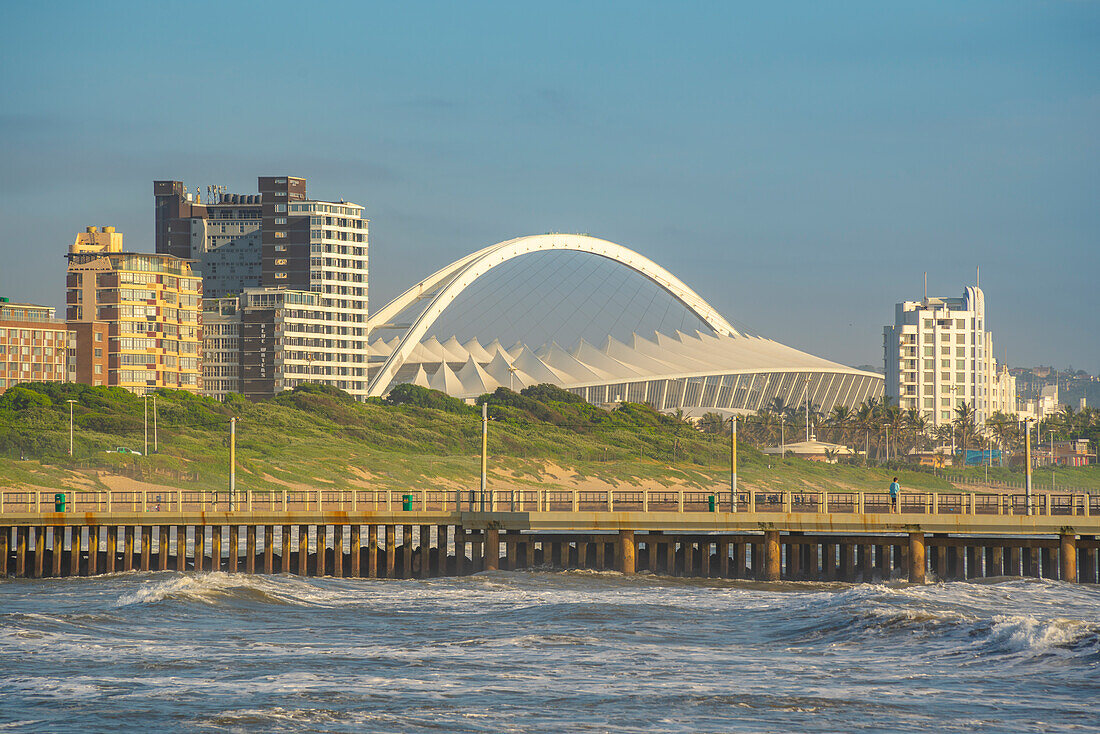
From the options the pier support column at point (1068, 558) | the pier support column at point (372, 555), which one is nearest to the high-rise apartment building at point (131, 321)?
the pier support column at point (372, 555)

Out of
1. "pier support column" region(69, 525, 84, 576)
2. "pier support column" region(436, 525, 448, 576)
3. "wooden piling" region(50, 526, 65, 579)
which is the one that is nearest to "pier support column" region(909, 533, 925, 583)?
"pier support column" region(436, 525, 448, 576)

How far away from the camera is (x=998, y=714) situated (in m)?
25.6

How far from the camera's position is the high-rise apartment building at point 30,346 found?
169625 mm

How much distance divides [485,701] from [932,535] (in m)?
26.5

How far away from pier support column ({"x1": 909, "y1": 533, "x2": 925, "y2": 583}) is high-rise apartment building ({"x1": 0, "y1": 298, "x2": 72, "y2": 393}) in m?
142

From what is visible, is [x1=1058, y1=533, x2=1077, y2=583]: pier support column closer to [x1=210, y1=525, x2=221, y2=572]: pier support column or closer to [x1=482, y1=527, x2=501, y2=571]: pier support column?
[x1=482, y1=527, x2=501, y2=571]: pier support column

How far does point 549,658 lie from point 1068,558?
23.1 metres

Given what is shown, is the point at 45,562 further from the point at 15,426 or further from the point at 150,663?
the point at 15,426

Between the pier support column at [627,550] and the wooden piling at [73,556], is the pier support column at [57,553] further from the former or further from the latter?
the pier support column at [627,550]

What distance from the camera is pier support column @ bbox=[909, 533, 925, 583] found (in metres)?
47.4

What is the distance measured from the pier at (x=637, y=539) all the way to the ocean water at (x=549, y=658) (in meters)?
2.27

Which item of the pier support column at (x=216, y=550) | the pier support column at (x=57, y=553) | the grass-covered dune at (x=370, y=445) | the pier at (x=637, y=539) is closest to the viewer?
the pier at (x=637, y=539)

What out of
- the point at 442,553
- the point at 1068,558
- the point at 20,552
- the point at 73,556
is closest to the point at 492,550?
the point at 442,553

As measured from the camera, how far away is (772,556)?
1903 inches
